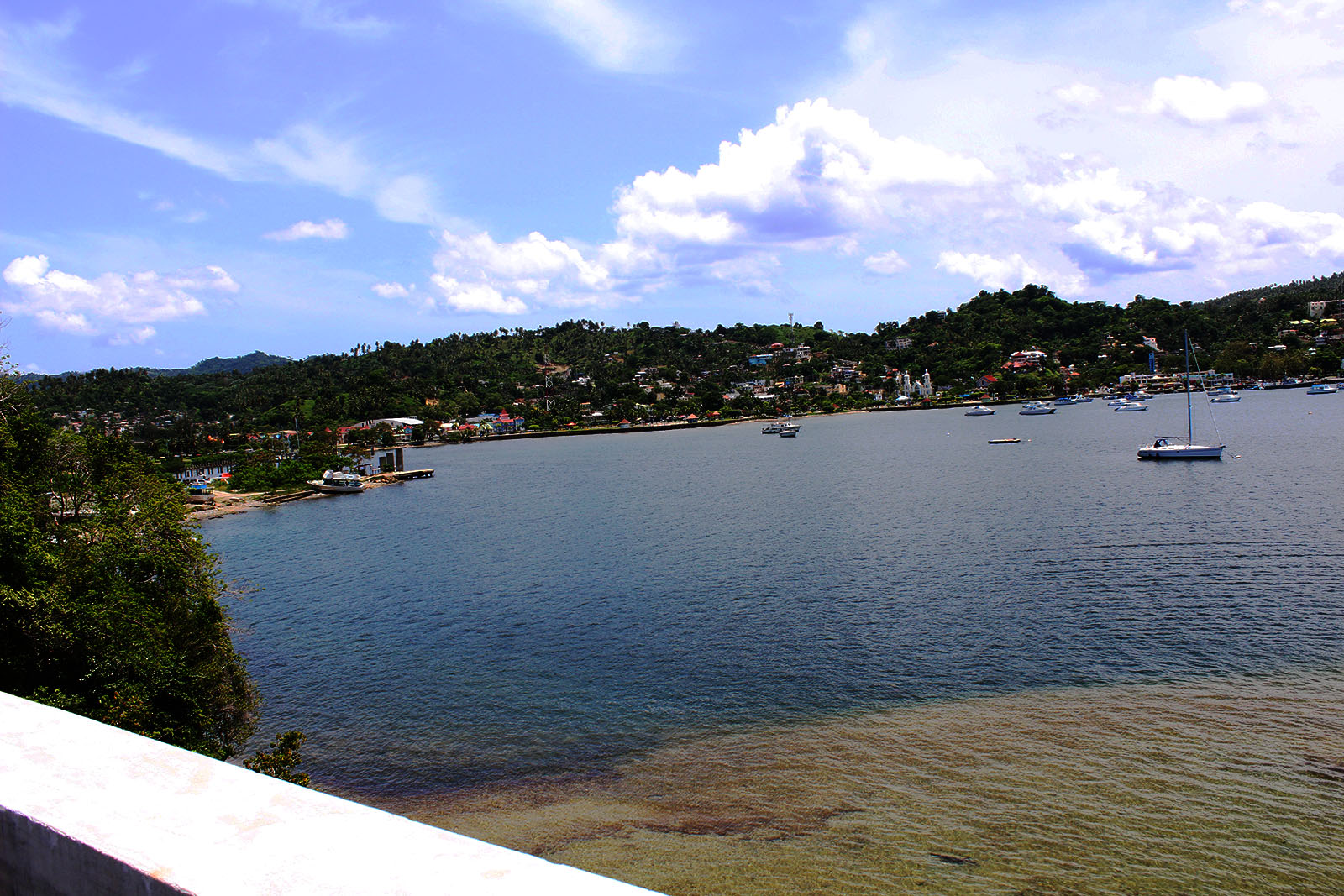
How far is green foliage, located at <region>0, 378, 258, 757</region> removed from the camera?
1362 centimetres

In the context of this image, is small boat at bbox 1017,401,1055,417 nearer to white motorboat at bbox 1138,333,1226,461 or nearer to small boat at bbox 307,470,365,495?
white motorboat at bbox 1138,333,1226,461

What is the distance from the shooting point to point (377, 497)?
2744 inches

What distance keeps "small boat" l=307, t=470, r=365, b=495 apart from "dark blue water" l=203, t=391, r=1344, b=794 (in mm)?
17579

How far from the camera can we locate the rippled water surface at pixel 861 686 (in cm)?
1276

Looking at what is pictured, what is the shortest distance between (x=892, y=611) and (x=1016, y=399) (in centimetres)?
15223

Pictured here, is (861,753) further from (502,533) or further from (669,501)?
(669,501)

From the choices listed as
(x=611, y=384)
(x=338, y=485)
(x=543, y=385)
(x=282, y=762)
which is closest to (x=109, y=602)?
(x=282, y=762)

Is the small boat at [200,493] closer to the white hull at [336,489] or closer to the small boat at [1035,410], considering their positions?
the white hull at [336,489]

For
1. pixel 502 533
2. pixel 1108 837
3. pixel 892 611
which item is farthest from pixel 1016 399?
pixel 1108 837

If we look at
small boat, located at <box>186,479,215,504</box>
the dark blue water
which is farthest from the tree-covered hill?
the dark blue water

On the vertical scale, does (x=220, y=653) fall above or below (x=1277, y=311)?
below

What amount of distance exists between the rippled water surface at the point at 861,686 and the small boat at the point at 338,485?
106 ft

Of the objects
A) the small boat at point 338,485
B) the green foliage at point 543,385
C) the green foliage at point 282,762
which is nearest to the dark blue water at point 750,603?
the green foliage at point 282,762

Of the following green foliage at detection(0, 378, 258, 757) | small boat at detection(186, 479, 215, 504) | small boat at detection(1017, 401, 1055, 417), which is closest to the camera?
green foliage at detection(0, 378, 258, 757)
